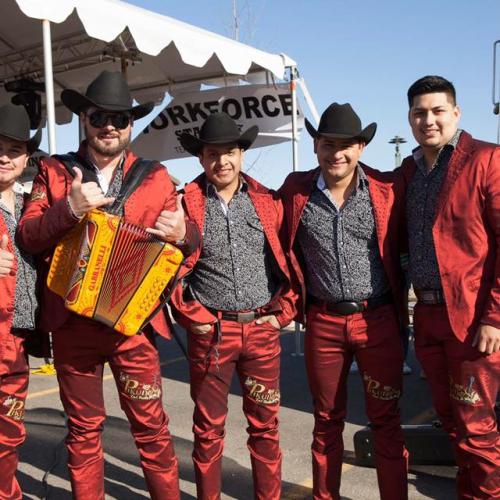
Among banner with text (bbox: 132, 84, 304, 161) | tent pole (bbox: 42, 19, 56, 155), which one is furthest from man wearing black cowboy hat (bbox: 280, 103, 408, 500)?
banner with text (bbox: 132, 84, 304, 161)

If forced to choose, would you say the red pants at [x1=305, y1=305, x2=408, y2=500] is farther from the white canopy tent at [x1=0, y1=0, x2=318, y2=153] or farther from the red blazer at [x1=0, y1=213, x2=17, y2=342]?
the white canopy tent at [x1=0, y1=0, x2=318, y2=153]

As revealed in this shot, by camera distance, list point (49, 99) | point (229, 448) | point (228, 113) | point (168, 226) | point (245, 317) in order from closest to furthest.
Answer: point (168, 226), point (245, 317), point (229, 448), point (49, 99), point (228, 113)

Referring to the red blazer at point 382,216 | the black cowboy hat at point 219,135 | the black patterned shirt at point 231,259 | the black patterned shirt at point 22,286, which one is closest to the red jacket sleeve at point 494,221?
the red blazer at point 382,216

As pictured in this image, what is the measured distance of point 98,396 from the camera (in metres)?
3.09

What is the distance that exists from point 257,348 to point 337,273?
57cm

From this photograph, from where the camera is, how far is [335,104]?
10.9 ft

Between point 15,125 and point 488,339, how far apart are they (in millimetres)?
2423

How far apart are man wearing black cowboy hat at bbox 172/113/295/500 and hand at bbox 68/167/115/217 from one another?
63cm

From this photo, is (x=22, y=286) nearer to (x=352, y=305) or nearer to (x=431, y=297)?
(x=352, y=305)

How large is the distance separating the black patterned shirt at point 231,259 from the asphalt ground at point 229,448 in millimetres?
1281

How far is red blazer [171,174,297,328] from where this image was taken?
10.5 feet

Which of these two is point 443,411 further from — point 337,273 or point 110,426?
point 110,426

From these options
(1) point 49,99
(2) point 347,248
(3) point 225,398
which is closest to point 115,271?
(3) point 225,398

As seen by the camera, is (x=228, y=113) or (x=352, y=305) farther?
(x=228, y=113)
